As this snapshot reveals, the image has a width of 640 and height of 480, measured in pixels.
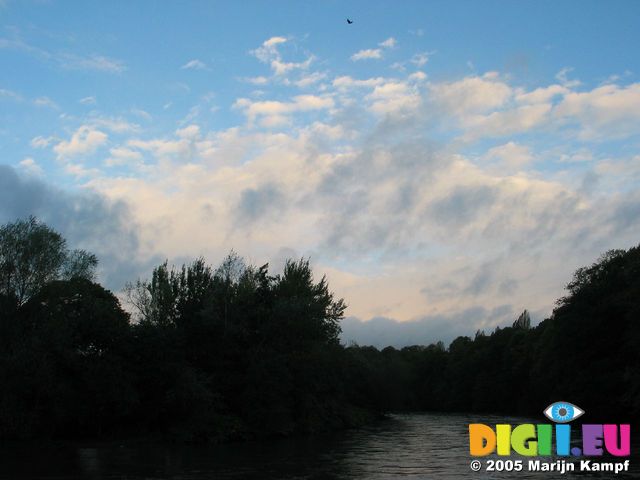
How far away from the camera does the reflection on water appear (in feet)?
97.8

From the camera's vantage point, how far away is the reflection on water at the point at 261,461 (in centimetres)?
2981

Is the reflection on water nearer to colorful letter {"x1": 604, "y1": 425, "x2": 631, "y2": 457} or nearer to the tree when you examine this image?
colorful letter {"x1": 604, "y1": 425, "x2": 631, "y2": 457}

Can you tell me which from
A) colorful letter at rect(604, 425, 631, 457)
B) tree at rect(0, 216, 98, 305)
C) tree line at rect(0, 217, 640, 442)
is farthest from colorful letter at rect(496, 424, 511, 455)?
tree at rect(0, 216, 98, 305)

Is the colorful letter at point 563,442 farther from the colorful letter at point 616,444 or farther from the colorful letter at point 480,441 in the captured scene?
the colorful letter at point 480,441

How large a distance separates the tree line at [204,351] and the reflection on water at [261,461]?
4725mm

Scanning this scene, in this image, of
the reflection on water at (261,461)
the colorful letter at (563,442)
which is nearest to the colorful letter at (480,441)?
the reflection on water at (261,461)

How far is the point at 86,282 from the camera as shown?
57.6 meters

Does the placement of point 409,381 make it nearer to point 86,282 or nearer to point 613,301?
point 613,301

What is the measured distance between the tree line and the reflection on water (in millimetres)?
4725

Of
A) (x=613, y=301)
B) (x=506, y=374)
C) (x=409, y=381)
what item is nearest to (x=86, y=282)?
(x=613, y=301)

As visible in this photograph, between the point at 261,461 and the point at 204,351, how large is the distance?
75.3 feet

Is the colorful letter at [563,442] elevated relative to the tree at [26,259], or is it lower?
lower

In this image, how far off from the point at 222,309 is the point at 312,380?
1139cm

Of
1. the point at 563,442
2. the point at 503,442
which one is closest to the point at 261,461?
the point at 503,442
